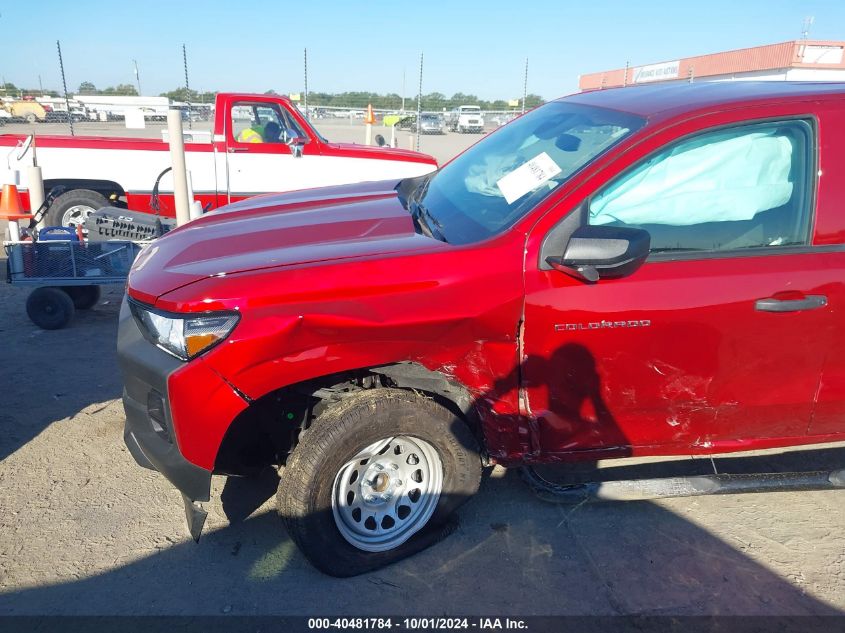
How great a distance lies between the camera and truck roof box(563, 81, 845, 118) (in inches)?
111

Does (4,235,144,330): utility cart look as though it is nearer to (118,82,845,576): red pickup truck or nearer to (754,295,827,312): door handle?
(118,82,845,576): red pickup truck

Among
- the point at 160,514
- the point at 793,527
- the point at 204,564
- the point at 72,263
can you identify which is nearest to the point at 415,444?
the point at 204,564

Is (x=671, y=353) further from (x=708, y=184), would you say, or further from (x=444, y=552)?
(x=444, y=552)

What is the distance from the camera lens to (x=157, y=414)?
101 inches

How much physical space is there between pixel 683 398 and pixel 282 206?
2304 mm

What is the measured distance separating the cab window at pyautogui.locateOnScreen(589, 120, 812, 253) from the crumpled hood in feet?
3.02

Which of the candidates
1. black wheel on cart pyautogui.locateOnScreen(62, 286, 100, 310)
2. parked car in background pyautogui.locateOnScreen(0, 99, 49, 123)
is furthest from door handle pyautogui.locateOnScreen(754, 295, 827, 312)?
parked car in background pyautogui.locateOnScreen(0, 99, 49, 123)

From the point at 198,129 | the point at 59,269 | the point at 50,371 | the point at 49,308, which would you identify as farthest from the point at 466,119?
the point at 50,371

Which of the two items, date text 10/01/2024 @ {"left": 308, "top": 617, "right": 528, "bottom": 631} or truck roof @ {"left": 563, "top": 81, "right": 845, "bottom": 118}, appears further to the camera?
truck roof @ {"left": 563, "top": 81, "right": 845, "bottom": 118}

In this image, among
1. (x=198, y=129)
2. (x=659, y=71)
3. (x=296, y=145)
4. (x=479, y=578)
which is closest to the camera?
(x=479, y=578)

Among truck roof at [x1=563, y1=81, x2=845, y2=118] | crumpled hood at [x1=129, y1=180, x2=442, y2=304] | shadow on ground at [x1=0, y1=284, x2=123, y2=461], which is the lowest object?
shadow on ground at [x1=0, y1=284, x2=123, y2=461]

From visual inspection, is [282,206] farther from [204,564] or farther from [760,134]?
[760,134]

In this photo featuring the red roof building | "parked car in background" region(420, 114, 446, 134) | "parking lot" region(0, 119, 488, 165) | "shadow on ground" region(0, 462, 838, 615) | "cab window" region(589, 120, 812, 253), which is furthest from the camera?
"parked car in background" region(420, 114, 446, 134)

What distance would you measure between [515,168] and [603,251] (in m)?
0.93
